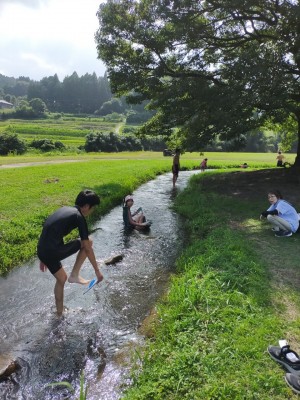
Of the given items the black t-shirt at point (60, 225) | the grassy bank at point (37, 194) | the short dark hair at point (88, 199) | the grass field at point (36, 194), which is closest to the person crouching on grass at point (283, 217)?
the short dark hair at point (88, 199)

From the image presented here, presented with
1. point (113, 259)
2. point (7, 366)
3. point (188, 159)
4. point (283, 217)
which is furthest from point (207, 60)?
point (188, 159)

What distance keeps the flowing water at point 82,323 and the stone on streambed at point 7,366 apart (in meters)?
0.08

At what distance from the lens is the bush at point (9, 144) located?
45.3 meters

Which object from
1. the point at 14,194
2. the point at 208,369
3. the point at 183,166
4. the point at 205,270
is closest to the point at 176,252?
the point at 205,270

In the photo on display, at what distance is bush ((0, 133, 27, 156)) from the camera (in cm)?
4528

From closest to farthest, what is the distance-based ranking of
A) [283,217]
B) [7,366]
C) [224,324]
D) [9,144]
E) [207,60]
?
[7,366]
[224,324]
[283,217]
[207,60]
[9,144]

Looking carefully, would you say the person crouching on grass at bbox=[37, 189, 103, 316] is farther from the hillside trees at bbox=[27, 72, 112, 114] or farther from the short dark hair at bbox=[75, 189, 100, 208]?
the hillside trees at bbox=[27, 72, 112, 114]

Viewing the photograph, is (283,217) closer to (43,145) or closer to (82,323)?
Answer: (82,323)

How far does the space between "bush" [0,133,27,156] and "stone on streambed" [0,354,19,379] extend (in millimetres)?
43437

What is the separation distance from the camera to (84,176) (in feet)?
70.8

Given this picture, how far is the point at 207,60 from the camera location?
59.8 ft

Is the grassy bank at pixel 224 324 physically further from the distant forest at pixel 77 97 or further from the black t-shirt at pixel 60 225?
the distant forest at pixel 77 97

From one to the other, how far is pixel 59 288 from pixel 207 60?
52.0 ft

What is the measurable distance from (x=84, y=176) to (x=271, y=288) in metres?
16.5
